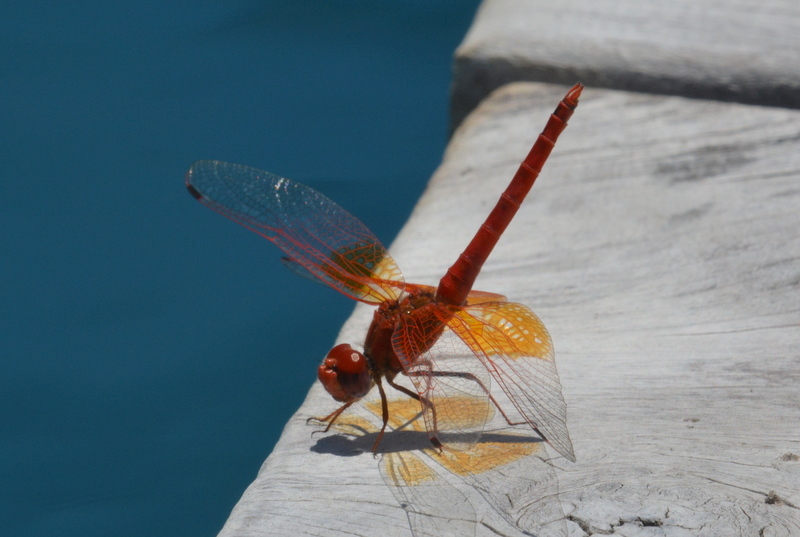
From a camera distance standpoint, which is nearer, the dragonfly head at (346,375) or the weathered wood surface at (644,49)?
the dragonfly head at (346,375)

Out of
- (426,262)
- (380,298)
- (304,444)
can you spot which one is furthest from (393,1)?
(304,444)

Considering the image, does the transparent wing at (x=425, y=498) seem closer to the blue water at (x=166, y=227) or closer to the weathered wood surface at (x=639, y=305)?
the weathered wood surface at (x=639, y=305)

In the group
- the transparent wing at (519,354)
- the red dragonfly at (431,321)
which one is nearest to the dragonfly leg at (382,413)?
the red dragonfly at (431,321)

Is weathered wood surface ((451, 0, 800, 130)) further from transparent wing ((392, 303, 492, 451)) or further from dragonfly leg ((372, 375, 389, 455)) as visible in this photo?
dragonfly leg ((372, 375, 389, 455))

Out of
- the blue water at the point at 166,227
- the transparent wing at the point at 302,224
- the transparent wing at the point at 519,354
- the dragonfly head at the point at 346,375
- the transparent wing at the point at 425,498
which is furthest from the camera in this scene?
the blue water at the point at 166,227

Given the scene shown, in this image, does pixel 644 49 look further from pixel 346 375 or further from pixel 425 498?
pixel 425 498

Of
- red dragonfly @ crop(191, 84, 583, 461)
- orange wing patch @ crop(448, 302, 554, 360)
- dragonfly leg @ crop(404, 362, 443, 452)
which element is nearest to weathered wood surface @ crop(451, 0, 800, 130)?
red dragonfly @ crop(191, 84, 583, 461)

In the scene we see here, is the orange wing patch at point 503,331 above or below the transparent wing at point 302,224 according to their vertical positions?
below
